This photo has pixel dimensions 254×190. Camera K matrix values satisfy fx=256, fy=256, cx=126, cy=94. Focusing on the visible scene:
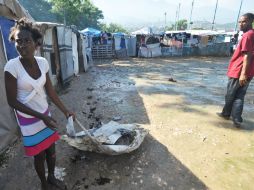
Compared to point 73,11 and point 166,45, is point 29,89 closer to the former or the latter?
point 166,45

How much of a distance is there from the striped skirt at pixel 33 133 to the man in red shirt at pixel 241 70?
3.69 metres

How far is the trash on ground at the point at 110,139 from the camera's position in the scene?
3584 millimetres

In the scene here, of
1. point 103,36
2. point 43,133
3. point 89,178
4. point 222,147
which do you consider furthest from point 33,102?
point 103,36

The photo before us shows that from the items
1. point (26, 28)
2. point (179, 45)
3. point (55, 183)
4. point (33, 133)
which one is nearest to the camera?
point (26, 28)

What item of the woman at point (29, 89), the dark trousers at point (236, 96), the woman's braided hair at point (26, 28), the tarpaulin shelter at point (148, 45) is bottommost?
the tarpaulin shelter at point (148, 45)

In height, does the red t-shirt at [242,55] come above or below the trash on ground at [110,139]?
above

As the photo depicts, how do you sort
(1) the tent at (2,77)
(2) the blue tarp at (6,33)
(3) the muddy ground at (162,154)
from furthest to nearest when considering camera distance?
(2) the blue tarp at (6,33) < (1) the tent at (2,77) < (3) the muddy ground at (162,154)

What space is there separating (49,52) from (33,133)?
5699mm

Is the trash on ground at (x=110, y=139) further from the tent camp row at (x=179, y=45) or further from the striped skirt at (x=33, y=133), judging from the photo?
the tent camp row at (x=179, y=45)

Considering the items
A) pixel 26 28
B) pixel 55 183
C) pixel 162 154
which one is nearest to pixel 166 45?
pixel 162 154

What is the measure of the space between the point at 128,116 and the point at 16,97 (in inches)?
148

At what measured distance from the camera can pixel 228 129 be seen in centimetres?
506

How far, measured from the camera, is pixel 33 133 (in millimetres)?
2582

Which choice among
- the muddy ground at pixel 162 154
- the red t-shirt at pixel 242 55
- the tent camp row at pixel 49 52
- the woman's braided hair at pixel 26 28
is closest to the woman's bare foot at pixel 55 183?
the muddy ground at pixel 162 154
